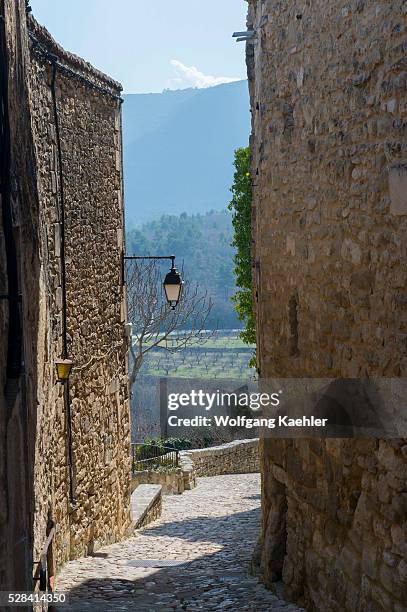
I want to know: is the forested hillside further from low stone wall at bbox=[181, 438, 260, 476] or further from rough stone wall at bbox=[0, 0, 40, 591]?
rough stone wall at bbox=[0, 0, 40, 591]

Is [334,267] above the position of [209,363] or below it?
above

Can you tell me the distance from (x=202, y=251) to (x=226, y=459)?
8240 centimetres

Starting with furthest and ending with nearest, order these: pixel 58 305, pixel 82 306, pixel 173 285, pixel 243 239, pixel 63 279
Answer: pixel 243 239 < pixel 173 285 < pixel 82 306 < pixel 63 279 < pixel 58 305

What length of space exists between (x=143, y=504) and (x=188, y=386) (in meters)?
23.5

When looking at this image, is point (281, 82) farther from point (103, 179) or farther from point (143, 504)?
point (143, 504)

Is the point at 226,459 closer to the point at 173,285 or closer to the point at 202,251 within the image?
the point at 173,285

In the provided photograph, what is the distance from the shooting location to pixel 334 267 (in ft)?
20.6

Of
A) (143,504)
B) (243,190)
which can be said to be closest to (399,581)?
(143,504)

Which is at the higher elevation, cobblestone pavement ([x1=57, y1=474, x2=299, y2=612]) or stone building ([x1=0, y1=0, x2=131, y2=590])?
stone building ([x1=0, y1=0, x2=131, y2=590])

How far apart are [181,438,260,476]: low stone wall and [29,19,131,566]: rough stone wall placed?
32.4ft

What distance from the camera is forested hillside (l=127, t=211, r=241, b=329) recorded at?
300 feet

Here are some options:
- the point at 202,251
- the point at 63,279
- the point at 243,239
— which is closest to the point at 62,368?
the point at 63,279

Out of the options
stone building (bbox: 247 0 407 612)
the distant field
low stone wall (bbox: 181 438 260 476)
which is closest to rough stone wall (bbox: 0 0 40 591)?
stone building (bbox: 247 0 407 612)

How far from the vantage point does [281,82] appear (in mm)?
7750
